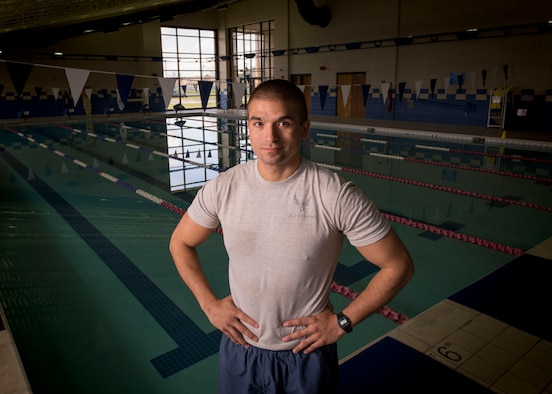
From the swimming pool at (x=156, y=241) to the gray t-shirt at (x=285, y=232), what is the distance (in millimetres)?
1355

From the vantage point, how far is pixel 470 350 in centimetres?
238

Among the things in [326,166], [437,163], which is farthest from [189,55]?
[437,163]

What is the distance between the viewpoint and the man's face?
118 centimetres

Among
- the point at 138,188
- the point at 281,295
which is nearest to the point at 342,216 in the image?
the point at 281,295

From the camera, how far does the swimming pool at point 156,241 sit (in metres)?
2.67

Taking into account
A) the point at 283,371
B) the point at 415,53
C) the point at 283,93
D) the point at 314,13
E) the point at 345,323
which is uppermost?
the point at 314,13

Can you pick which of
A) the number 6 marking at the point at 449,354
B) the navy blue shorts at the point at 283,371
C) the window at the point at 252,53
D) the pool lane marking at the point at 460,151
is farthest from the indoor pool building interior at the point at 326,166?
the navy blue shorts at the point at 283,371

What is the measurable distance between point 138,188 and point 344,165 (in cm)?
407

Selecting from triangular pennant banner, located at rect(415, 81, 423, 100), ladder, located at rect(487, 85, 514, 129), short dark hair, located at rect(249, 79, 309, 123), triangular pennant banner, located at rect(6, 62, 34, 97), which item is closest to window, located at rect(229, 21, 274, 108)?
triangular pennant banner, located at rect(415, 81, 423, 100)

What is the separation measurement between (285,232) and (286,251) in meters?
0.06

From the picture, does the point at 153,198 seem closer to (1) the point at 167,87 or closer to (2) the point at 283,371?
(2) the point at 283,371

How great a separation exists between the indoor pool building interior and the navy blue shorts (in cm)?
92

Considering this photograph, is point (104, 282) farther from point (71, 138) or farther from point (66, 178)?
point (71, 138)

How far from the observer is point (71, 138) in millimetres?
12641
